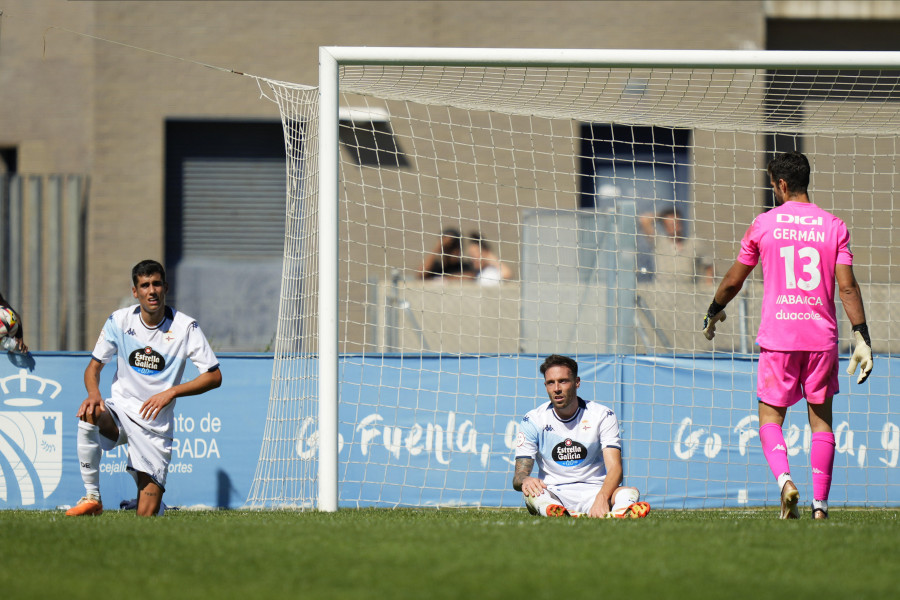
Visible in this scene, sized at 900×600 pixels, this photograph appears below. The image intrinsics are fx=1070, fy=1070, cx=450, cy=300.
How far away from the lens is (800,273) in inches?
238

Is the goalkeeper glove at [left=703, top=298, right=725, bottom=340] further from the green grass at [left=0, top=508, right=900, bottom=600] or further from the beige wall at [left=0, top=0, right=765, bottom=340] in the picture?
the beige wall at [left=0, top=0, right=765, bottom=340]

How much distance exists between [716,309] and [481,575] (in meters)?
2.97

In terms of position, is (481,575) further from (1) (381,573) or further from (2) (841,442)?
(2) (841,442)

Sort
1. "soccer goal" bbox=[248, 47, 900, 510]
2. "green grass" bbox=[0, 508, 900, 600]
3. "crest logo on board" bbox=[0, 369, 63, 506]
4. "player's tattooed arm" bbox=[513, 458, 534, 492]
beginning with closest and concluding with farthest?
"green grass" bbox=[0, 508, 900, 600]
"player's tattooed arm" bbox=[513, 458, 534, 492]
"soccer goal" bbox=[248, 47, 900, 510]
"crest logo on board" bbox=[0, 369, 63, 506]

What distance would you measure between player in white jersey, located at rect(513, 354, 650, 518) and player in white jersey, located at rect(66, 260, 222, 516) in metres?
2.06

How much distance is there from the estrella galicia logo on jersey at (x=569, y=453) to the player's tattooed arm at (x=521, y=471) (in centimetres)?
18

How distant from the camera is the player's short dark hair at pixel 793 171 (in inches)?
241

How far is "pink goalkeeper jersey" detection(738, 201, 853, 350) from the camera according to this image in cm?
598

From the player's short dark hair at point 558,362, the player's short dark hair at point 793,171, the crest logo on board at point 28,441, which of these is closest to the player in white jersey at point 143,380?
the crest logo on board at point 28,441

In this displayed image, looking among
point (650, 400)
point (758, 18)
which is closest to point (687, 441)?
point (650, 400)

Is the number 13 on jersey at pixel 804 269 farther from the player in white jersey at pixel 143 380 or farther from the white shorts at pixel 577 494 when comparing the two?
the player in white jersey at pixel 143 380

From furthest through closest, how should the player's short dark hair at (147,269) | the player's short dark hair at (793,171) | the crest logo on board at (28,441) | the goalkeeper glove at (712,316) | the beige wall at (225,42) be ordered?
the beige wall at (225,42)
the crest logo on board at (28,441)
the player's short dark hair at (147,269)
the goalkeeper glove at (712,316)
the player's short dark hair at (793,171)

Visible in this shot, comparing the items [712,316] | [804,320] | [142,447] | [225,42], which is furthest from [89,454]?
[225,42]

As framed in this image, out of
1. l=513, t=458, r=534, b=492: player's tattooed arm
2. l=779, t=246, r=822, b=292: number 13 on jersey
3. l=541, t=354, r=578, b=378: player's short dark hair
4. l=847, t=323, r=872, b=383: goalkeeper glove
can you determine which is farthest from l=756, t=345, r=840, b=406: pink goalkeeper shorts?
l=513, t=458, r=534, b=492: player's tattooed arm
